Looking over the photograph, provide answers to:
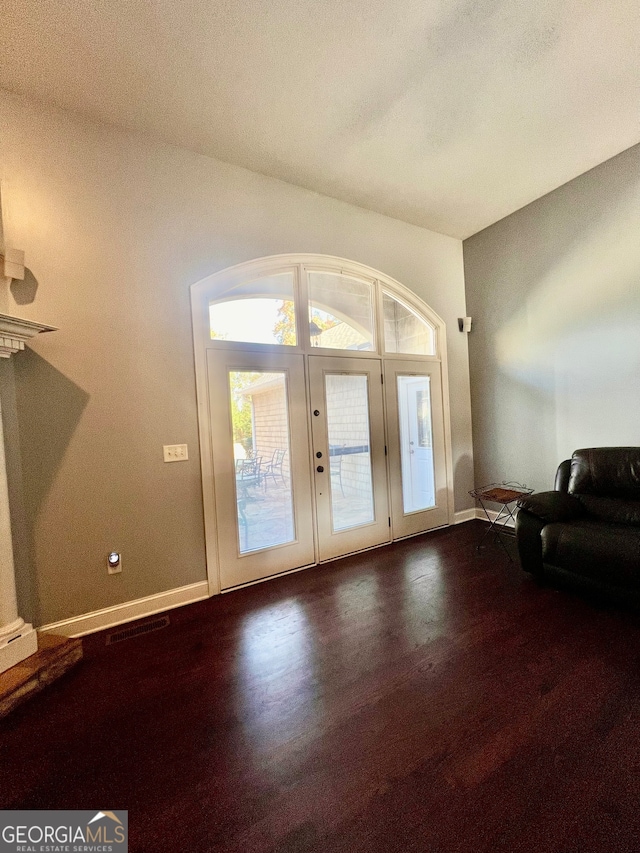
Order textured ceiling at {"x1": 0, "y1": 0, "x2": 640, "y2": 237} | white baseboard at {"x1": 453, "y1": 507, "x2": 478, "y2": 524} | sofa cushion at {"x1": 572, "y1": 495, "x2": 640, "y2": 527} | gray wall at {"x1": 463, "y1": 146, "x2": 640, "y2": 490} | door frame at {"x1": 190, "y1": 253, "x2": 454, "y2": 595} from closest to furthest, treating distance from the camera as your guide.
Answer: textured ceiling at {"x1": 0, "y1": 0, "x2": 640, "y2": 237}, sofa cushion at {"x1": 572, "y1": 495, "x2": 640, "y2": 527}, door frame at {"x1": 190, "y1": 253, "x2": 454, "y2": 595}, gray wall at {"x1": 463, "y1": 146, "x2": 640, "y2": 490}, white baseboard at {"x1": 453, "y1": 507, "x2": 478, "y2": 524}

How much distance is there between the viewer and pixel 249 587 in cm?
278

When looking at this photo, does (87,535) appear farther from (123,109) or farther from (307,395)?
(123,109)

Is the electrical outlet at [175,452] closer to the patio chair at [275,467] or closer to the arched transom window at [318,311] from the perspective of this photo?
the patio chair at [275,467]

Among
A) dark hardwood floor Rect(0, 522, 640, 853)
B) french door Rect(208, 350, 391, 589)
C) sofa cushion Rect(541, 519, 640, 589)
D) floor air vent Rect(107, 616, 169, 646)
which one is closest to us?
dark hardwood floor Rect(0, 522, 640, 853)

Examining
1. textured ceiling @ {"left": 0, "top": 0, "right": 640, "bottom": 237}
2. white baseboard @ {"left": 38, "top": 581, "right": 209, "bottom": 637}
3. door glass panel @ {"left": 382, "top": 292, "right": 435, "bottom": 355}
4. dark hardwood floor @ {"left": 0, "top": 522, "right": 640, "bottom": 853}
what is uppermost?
textured ceiling @ {"left": 0, "top": 0, "right": 640, "bottom": 237}

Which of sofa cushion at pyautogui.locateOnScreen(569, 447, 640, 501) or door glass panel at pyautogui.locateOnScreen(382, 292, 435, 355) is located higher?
door glass panel at pyautogui.locateOnScreen(382, 292, 435, 355)

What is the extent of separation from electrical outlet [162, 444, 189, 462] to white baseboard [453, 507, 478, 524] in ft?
10.6

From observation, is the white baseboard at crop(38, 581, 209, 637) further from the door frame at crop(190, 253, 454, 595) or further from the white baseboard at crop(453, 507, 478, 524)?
the white baseboard at crop(453, 507, 478, 524)

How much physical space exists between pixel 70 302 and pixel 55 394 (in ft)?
2.08

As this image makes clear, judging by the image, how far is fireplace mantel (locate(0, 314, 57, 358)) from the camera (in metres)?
1.79

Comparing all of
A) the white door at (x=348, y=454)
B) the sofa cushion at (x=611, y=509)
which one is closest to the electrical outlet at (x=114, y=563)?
the white door at (x=348, y=454)

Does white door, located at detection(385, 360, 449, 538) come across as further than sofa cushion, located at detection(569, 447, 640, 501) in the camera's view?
Yes

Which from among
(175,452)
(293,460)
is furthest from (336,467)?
(175,452)

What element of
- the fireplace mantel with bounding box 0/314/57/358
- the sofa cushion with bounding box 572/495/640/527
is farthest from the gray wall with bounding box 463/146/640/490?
the fireplace mantel with bounding box 0/314/57/358
